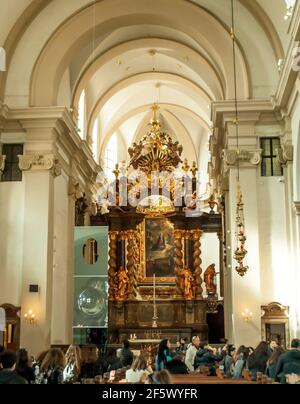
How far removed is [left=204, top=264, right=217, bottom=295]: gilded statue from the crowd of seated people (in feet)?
40.6

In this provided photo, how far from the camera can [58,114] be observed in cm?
1672

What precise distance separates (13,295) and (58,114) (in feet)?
15.4

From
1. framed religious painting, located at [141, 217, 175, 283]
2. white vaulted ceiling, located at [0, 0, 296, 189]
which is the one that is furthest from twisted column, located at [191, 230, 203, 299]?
white vaulted ceiling, located at [0, 0, 296, 189]

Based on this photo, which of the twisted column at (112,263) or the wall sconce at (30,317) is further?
the twisted column at (112,263)

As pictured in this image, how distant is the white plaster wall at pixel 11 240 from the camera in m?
16.1

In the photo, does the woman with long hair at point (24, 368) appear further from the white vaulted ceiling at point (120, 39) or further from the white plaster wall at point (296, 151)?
the white vaulted ceiling at point (120, 39)

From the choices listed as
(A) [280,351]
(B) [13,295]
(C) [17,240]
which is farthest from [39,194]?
(A) [280,351]

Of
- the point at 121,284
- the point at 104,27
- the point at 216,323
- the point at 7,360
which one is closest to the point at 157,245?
the point at 121,284

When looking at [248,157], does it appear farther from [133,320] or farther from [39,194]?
[133,320]

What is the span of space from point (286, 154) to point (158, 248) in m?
11.4

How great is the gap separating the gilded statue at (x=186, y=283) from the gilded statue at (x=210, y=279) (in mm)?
1033

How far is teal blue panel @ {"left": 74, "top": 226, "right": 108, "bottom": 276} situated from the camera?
16219mm

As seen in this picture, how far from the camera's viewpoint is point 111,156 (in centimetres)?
2992

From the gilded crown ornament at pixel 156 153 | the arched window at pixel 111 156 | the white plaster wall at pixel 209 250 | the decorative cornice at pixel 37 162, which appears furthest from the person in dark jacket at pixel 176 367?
the arched window at pixel 111 156
